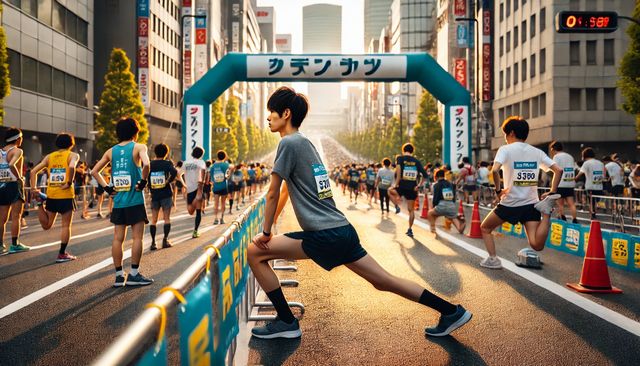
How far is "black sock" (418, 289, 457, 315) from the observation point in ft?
12.6

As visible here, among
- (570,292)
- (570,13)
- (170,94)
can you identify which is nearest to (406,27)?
(170,94)

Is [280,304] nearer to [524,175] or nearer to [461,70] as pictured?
[524,175]

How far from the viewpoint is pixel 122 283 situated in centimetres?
614

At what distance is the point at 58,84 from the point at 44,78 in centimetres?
185

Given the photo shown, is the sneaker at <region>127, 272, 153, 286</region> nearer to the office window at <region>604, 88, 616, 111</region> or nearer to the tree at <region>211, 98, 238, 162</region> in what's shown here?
the office window at <region>604, 88, 616, 111</region>

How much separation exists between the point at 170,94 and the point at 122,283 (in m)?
49.0

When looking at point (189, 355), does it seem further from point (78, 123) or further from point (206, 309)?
point (78, 123)

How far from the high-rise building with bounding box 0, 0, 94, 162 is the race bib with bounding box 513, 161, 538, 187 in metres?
25.4

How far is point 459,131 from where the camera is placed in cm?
1808

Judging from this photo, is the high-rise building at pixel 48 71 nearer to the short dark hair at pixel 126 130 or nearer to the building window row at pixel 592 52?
the short dark hair at pixel 126 130

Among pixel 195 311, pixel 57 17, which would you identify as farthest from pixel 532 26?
pixel 195 311

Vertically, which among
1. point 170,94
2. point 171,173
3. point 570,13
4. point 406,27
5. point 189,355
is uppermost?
point 406,27

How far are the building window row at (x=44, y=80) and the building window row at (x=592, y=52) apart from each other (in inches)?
1284

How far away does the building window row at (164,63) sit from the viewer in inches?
1850
